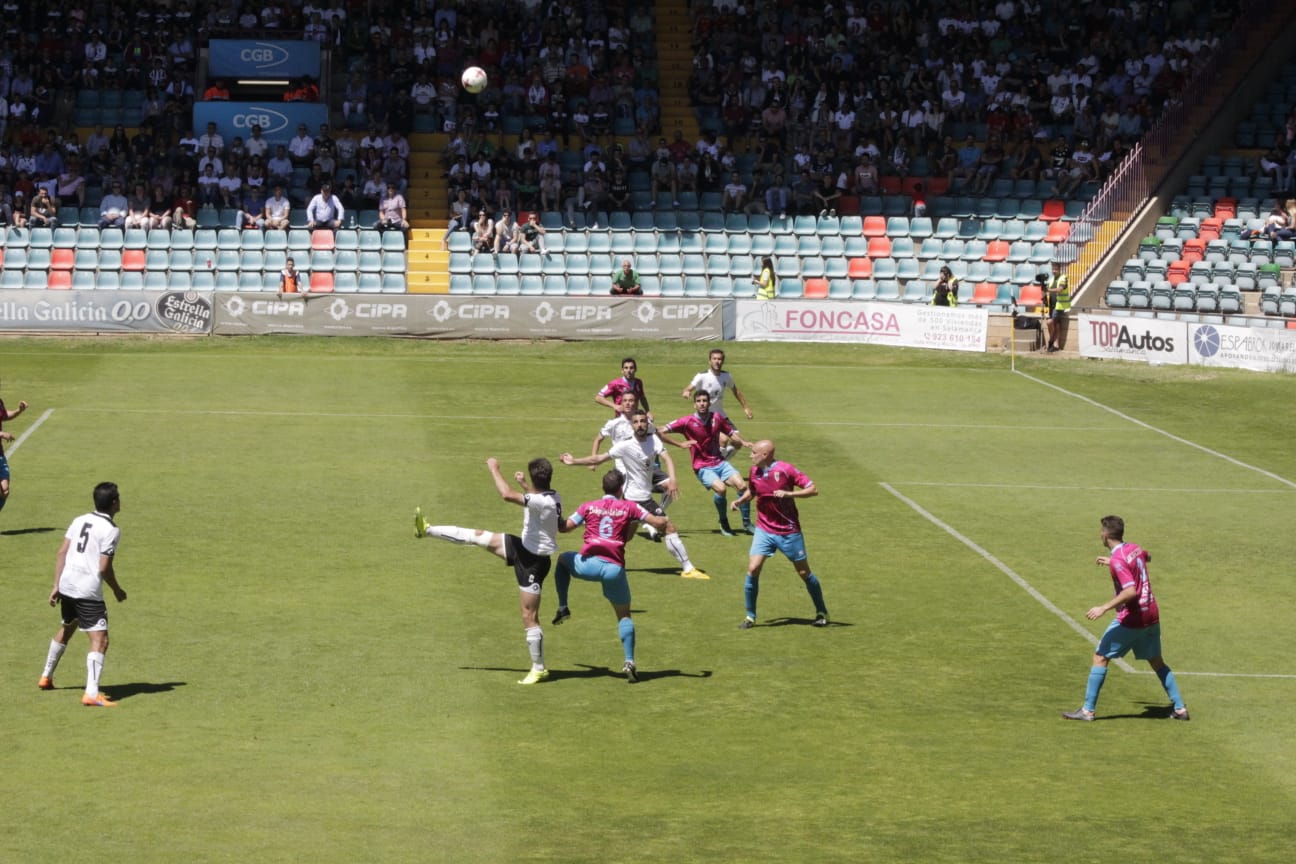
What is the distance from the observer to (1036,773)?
Answer: 16.3 meters

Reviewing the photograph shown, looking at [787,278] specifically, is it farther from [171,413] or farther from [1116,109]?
[171,413]

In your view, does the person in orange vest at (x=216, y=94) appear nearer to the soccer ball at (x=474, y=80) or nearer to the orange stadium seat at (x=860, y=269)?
the soccer ball at (x=474, y=80)

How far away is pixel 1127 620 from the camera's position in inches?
686

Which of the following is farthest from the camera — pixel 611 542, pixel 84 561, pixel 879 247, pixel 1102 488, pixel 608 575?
pixel 879 247

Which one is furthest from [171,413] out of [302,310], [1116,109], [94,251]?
[1116,109]

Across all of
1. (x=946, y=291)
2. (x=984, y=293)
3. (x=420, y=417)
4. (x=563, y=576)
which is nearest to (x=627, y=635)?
(x=563, y=576)

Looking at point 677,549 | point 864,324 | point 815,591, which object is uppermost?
point 864,324

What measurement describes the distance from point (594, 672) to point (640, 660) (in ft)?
2.44

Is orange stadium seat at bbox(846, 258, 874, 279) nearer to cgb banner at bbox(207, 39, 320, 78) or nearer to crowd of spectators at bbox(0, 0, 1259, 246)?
crowd of spectators at bbox(0, 0, 1259, 246)

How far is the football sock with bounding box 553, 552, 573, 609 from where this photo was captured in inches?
747

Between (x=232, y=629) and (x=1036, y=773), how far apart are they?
355 inches

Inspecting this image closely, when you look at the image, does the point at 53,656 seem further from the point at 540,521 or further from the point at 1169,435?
the point at 1169,435

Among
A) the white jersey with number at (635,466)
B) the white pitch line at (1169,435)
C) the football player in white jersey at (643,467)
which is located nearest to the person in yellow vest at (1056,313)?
the white pitch line at (1169,435)

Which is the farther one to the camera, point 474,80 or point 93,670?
point 474,80
